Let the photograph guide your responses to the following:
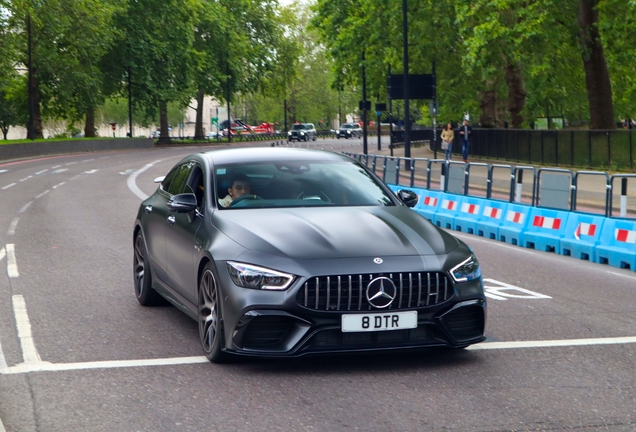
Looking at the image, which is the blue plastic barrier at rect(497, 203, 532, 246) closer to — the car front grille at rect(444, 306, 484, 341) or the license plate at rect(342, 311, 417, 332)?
the car front grille at rect(444, 306, 484, 341)

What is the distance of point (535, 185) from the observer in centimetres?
1681

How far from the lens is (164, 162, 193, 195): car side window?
28.9 ft

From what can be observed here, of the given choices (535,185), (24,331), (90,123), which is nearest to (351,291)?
(24,331)

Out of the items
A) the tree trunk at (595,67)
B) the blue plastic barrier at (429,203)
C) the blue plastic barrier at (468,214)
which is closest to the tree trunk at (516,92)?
the tree trunk at (595,67)

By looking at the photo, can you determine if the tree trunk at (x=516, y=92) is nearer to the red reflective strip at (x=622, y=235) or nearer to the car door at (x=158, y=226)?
the red reflective strip at (x=622, y=235)

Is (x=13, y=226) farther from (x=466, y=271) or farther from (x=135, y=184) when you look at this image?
(x=135, y=184)

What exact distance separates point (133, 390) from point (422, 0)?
133 feet

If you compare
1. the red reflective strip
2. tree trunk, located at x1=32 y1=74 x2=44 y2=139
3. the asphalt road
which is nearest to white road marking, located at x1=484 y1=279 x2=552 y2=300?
the asphalt road

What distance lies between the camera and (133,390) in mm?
6344

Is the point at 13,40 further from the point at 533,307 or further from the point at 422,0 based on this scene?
the point at 533,307

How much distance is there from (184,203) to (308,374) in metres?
1.83

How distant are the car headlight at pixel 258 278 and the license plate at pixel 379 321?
0.44m

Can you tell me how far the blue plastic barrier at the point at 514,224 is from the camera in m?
16.3

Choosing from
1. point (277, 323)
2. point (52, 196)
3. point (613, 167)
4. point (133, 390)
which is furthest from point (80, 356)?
point (613, 167)
